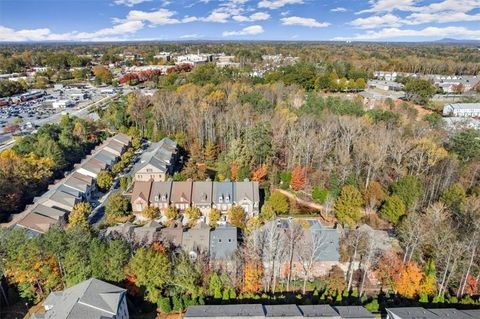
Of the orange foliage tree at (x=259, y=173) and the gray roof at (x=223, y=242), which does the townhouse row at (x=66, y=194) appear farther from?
the orange foliage tree at (x=259, y=173)

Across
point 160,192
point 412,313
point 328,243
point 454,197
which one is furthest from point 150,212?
point 454,197

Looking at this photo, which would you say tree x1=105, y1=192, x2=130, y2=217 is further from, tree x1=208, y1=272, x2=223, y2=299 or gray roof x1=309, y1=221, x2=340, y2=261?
gray roof x1=309, y1=221, x2=340, y2=261

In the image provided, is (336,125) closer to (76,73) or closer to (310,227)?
(310,227)

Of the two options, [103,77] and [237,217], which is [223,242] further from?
[103,77]

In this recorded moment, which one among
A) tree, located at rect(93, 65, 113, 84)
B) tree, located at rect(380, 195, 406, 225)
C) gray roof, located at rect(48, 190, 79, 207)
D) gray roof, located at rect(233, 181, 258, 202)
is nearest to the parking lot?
tree, located at rect(93, 65, 113, 84)

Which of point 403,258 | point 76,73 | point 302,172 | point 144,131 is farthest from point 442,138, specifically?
point 76,73

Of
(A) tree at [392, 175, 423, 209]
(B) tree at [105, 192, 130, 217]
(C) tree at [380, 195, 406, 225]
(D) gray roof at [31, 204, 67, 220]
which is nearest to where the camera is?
(D) gray roof at [31, 204, 67, 220]
